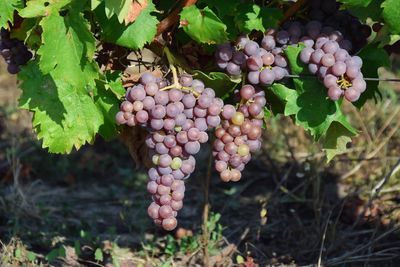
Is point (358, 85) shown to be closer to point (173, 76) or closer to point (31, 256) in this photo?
point (173, 76)

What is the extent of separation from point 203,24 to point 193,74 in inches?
9.6

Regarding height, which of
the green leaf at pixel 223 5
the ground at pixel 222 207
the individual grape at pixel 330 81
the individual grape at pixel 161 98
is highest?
the green leaf at pixel 223 5

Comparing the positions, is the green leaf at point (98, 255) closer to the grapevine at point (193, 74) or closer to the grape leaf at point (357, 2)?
the grapevine at point (193, 74)

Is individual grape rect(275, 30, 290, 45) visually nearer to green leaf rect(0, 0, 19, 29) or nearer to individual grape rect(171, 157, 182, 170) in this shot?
individual grape rect(171, 157, 182, 170)

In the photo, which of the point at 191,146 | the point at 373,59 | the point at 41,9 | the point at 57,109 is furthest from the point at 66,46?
the point at 373,59

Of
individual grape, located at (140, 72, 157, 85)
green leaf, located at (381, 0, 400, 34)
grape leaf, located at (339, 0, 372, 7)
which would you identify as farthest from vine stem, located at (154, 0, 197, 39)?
green leaf, located at (381, 0, 400, 34)

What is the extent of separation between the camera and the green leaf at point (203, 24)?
1.43 m

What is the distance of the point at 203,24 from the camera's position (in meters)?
1.44

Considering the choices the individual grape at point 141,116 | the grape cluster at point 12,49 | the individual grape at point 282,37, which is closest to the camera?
the individual grape at point 141,116

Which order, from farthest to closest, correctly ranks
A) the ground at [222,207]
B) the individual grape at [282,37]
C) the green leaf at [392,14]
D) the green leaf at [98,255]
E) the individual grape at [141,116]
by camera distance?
the ground at [222,207], the green leaf at [98,255], the individual grape at [282,37], the individual grape at [141,116], the green leaf at [392,14]

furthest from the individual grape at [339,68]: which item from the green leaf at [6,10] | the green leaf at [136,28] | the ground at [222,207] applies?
the green leaf at [6,10]

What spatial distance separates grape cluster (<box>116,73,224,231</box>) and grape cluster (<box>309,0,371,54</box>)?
1.47 ft

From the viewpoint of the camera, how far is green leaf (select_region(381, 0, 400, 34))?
136 centimetres

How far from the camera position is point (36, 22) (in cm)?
150
